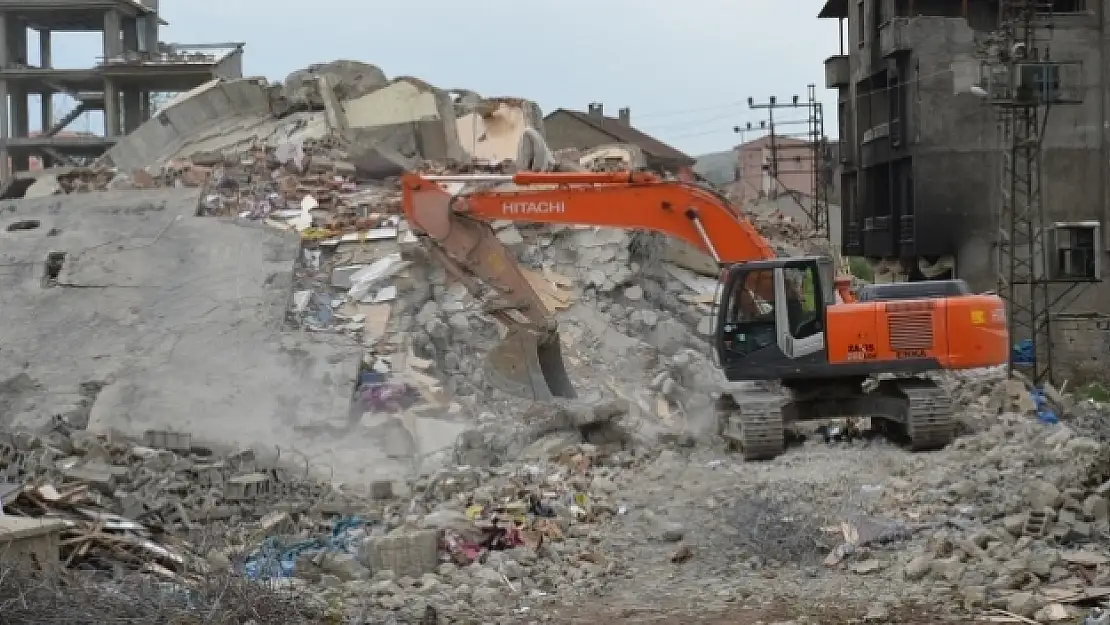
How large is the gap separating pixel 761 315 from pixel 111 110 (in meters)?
45.0

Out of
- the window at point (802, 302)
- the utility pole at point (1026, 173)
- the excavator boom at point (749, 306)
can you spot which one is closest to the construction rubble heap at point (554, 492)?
the excavator boom at point (749, 306)

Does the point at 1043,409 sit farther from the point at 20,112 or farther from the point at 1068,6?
the point at 20,112

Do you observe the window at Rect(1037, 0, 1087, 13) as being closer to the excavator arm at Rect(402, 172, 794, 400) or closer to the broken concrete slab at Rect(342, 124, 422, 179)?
the broken concrete slab at Rect(342, 124, 422, 179)

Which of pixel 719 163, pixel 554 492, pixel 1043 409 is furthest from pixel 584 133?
pixel 719 163

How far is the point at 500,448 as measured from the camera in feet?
36.8

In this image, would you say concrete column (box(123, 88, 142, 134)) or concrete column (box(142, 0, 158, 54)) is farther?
concrete column (box(142, 0, 158, 54))

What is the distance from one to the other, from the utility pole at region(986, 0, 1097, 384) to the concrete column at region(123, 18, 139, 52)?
38.3 meters

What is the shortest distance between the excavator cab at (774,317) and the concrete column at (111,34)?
151 ft

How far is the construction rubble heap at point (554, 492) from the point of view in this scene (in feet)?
24.5

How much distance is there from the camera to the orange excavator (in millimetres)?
10680

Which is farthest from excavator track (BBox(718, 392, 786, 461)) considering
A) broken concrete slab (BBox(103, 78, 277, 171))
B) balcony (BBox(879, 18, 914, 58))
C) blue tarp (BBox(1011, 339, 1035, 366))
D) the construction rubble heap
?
balcony (BBox(879, 18, 914, 58))

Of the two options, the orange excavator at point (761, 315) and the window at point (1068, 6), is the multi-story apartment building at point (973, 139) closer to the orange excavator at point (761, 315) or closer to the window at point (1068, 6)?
the window at point (1068, 6)

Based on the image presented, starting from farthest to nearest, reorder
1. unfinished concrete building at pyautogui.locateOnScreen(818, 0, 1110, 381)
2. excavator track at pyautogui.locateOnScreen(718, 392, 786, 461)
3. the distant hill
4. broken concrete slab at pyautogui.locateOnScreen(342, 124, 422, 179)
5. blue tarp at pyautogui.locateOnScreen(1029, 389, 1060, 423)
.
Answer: the distant hill, unfinished concrete building at pyautogui.locateOnScreen(818, 0, 1110, 381), broken concrete slab at pyautogui.locateOnScreen(342, 124, 422, 179), blue tarp at pyautogui.locateOnScreen(1029, 389, 1060, 423), excavator track at pyautogui.locateOnScreen(718, 392, 786, 461)

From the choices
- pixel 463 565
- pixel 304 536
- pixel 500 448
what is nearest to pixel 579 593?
pixel 463 565
